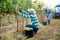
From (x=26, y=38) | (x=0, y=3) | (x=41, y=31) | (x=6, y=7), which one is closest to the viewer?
(x=0, y=3)

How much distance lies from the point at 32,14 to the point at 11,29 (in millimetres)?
1180

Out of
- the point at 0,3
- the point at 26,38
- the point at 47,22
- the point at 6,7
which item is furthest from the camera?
the point at 47,22

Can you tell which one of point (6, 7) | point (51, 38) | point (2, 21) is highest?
point (6, 7)

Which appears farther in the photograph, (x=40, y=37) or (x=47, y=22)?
(x=47, y=22)

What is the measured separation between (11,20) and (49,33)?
6.41 ft

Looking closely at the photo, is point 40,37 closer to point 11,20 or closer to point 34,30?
point 34,30

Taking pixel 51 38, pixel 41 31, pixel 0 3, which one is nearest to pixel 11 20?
pixel 41 31

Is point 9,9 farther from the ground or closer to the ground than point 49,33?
farther from the ground

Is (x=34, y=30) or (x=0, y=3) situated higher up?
(x=0, y=3)

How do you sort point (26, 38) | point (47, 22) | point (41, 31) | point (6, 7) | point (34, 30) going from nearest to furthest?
point (6, 7), point (26, 38), point (34, 30), point (41, 31), point (47, 22)

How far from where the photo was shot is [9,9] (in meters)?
7.60

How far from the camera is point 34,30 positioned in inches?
350

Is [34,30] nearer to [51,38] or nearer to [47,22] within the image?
[51,38]

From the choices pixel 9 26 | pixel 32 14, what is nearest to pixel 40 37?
pixel 32 14
